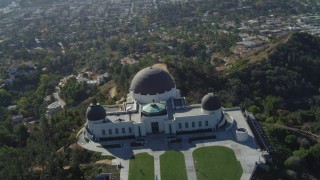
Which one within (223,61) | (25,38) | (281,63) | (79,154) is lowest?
(25,38)

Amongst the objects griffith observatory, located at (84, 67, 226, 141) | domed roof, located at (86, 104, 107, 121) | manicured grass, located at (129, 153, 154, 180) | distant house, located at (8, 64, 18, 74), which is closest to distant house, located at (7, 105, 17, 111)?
distant house, located at (8, 64, 18, 74)

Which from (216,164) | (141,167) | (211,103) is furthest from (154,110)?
(216,164)

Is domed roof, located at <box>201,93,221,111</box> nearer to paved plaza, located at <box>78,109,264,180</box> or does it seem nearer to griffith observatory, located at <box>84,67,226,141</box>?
griffith observatory, located at <box>84,67,226,141</box>

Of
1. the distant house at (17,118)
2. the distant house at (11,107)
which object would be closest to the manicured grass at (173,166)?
the distant house at (17,118)

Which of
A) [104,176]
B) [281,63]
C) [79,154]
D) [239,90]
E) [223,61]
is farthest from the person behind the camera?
[223,61]

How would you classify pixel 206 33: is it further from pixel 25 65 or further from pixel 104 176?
pixel 104 176

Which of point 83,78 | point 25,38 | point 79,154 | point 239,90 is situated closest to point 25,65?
point 83,78

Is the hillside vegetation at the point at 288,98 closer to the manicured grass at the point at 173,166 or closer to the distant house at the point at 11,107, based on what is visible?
the manicured grass at the point at 173,166
